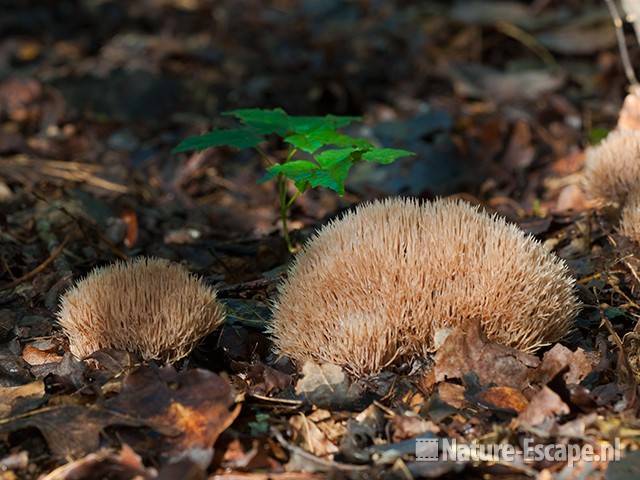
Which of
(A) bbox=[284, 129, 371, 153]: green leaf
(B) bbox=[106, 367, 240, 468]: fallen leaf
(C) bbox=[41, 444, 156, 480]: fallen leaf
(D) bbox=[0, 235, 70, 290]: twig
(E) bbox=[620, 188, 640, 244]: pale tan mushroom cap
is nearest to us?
(C) bbox=[41, 444, 156, 480]: fallen leaf

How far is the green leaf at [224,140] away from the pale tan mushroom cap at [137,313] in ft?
2.43

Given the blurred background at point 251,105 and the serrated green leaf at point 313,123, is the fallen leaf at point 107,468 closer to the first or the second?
the blurred background at point 251,105

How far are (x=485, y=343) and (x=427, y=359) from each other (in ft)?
0.77

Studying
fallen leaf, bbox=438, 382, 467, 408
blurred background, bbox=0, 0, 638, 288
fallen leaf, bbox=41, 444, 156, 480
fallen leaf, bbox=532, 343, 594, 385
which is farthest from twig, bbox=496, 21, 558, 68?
fallen leaf, bbox=41, 444, 156, 480

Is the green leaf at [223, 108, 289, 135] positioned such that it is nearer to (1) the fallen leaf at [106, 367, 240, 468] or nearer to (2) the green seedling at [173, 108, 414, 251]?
(2) the green seedling at [173, 108, 414, 251]

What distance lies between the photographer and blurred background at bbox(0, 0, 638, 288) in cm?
452

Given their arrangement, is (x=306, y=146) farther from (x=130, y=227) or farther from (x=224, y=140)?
(x=130, y=227)

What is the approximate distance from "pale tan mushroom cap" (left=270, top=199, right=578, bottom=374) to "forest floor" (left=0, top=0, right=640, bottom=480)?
0.11 meters

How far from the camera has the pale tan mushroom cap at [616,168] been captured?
366cm

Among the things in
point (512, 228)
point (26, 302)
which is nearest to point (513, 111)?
point (512, 228)

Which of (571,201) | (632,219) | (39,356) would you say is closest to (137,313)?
(39,356)

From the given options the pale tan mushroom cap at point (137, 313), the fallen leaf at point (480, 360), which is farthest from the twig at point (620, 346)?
the pale tan mushroom cap at point (137, 313)

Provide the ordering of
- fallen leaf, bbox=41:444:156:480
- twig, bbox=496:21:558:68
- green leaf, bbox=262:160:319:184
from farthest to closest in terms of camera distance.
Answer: twig, bbox=496:21:558:68, green leaf, bbox=262:160:319:184, fallen leaf, bbox=41:444:156:480

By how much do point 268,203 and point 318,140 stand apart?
97.8 inches
